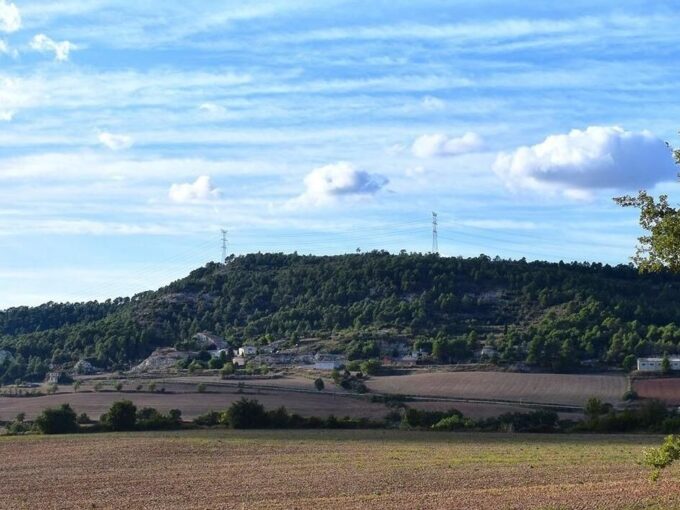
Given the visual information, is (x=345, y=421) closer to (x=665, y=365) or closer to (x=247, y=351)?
(x=665, y=365)

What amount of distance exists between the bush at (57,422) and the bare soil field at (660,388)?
48921 mm

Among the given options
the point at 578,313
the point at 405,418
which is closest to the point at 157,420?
the point at 405,418

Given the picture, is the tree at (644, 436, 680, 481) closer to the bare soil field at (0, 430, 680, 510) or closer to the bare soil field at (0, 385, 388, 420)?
the bare soil field at (0, 430, 680, 510)

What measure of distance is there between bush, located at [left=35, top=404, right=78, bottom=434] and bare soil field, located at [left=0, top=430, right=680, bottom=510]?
30.0ft

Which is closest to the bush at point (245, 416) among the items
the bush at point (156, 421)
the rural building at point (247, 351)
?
the bush at point (156, 421)

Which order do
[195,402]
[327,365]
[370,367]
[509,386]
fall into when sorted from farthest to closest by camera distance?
[327,365] < [370,367] < [509,386] < [195,402]

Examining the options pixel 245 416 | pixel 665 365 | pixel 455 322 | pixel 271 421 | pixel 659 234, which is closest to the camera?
pixel 659 234


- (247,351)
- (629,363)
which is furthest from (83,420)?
(247,351)

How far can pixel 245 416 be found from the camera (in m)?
74.1

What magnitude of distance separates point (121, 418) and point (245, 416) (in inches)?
358

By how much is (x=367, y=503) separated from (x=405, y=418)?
147ft

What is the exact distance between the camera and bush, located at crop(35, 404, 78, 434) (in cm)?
7288

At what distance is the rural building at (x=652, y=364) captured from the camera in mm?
116500

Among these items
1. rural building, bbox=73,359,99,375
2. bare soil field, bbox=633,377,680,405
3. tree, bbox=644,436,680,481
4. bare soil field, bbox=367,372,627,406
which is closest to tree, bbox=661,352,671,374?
bare soil field, bbox=367,372,627,406
